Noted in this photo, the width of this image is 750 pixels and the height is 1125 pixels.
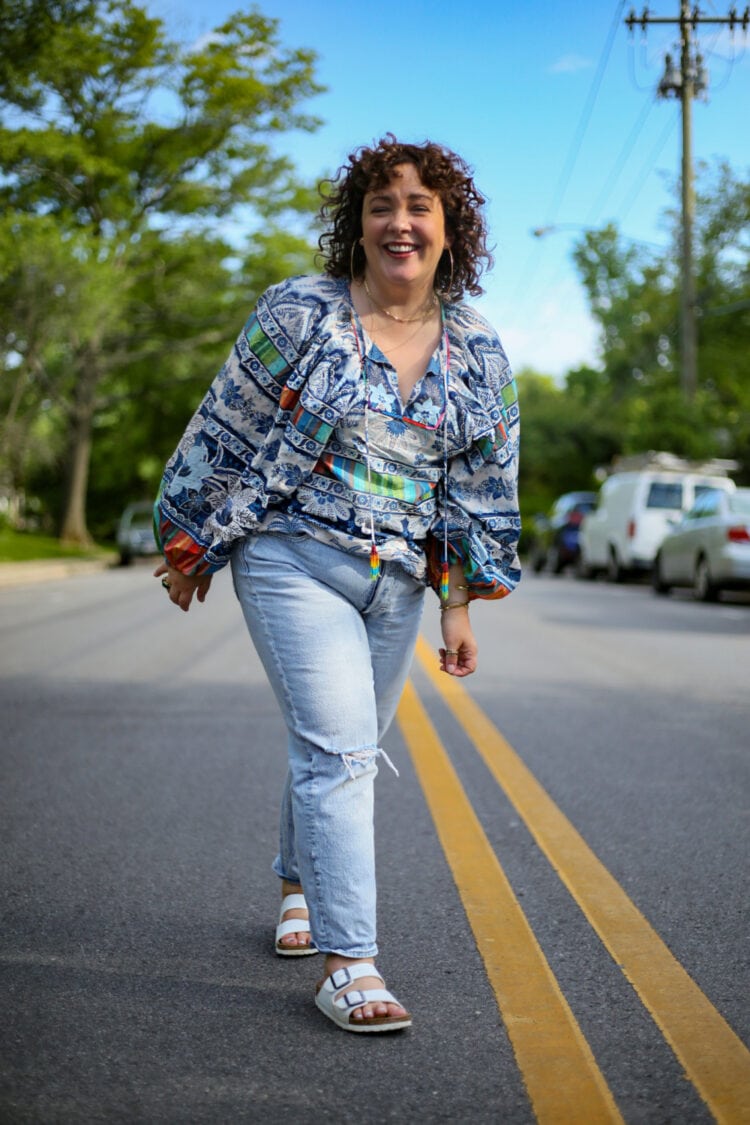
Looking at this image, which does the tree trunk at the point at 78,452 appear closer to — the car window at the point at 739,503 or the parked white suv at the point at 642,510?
the parked white suv at the point at 642,510

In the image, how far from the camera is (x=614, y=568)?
2402 cm

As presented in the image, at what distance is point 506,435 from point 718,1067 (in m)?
1.47

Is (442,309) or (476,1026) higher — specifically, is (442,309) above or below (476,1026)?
above

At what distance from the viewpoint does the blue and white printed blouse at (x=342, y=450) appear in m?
3.23

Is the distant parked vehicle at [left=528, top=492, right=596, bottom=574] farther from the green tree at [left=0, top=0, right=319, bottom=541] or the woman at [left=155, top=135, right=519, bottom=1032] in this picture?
the woman at [left=155, top=135, right=519, bottom=1032]

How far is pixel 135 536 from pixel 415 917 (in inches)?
1283

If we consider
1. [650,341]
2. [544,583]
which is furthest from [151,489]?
[544,583]

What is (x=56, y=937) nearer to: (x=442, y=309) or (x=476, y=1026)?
(x=476, y=1026)

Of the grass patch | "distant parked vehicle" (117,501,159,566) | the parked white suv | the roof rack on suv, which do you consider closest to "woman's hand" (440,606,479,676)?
the parked white suv

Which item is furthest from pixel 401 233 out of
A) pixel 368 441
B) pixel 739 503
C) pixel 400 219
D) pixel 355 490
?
pixel 739 503

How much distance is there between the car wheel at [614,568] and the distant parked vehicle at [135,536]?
14.5m

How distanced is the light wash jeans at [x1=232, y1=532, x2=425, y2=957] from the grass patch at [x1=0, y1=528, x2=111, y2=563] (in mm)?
28714

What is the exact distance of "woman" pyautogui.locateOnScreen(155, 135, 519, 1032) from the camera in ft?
10.4

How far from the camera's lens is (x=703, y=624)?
47.3ft
